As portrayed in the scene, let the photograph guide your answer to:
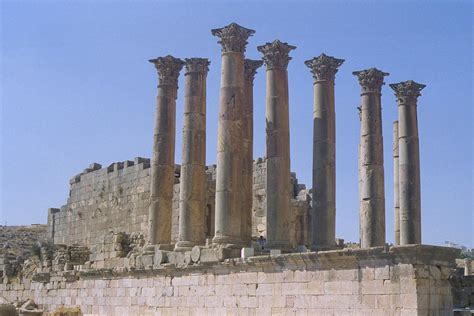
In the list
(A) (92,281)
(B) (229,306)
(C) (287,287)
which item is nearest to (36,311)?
(A) (92,281)

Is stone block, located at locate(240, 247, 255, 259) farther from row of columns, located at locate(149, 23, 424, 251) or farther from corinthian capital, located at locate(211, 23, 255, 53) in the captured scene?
corinthian capital, located at locate(211, 23, 255, 53)

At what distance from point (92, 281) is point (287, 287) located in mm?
11154

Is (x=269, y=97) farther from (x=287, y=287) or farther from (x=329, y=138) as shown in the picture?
(x=287, y=287)

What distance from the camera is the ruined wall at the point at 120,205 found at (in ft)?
108

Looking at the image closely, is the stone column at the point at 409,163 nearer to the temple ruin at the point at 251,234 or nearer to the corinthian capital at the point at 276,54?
the temple ruin at the point at 251,234

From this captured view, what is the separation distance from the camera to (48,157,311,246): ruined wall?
108 feet

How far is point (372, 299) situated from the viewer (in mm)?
15305

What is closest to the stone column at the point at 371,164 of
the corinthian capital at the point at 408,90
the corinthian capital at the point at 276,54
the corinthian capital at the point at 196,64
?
the corinthian capital at the point at 408,90

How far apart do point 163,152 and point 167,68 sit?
3020mm

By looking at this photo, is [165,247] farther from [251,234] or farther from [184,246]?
[251,234]

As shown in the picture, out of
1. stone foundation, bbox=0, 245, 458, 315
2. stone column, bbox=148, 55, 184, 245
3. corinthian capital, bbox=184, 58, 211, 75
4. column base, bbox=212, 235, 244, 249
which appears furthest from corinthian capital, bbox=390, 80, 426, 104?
stone foundation, bbox=0, 245, 458, 315

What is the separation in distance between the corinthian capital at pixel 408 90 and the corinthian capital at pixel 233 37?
763 cm

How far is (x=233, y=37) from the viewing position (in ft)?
72.5

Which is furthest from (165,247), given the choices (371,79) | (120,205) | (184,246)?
(120,205)
